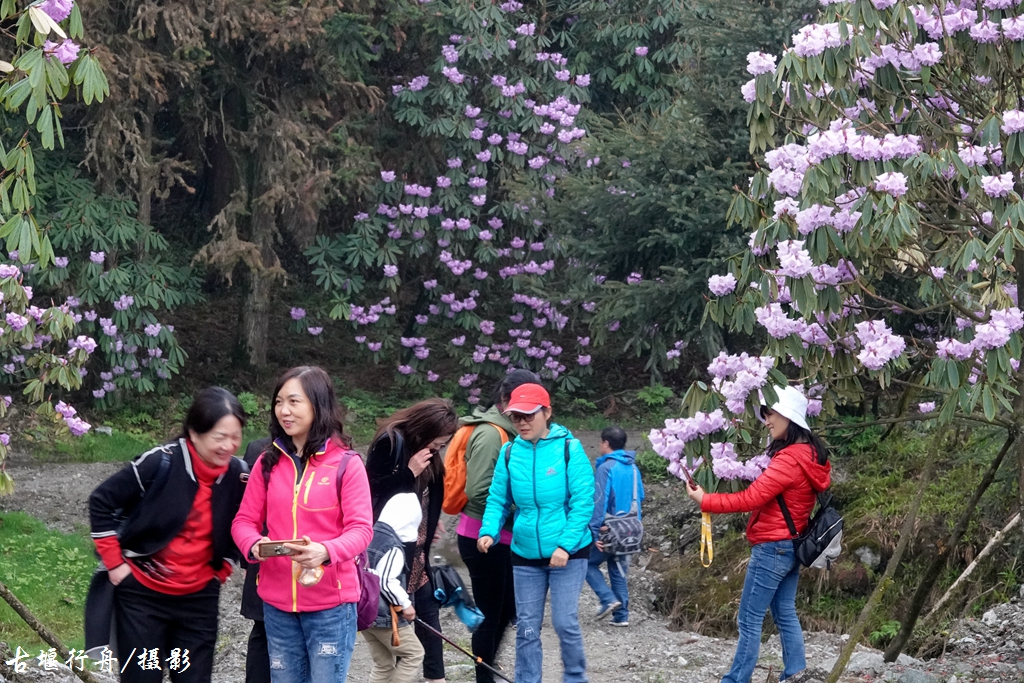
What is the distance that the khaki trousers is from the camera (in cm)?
505

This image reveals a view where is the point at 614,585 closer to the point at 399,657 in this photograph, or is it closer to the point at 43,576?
the point at 399,657

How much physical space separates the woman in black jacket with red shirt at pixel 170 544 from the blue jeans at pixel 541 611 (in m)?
1.68

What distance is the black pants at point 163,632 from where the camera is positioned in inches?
163

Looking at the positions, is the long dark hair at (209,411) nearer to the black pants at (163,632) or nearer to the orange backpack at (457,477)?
the black pants at (163,632)

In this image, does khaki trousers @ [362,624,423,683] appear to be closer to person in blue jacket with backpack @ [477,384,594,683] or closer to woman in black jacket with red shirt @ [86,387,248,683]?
person in blue jacket with backpack @ [477,384,594,683]

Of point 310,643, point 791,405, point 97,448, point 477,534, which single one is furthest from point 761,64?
point 97,448

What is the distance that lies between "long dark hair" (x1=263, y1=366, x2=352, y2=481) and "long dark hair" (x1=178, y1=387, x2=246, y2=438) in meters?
0.14

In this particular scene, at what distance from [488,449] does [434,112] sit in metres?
12.1

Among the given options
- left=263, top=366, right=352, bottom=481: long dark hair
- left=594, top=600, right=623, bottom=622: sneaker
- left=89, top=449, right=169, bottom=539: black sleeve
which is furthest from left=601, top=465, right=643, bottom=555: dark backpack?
left=89, top=449, right=169, bottom=539: black sleeve

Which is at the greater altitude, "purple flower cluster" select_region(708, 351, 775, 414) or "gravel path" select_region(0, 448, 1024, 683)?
"purple flower cluster" select_region(708, 351, 775, 414)

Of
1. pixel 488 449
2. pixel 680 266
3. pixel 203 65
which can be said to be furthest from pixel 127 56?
pixel 488 449

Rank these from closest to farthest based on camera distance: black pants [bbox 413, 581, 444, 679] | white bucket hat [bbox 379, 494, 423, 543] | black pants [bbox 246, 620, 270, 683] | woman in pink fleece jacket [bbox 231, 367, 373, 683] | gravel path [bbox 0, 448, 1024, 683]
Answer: woman in pink fleece jacket [bbox 231, 367, 373, 683] < black pants [bbox 246, 620, 270, 683] < white bucket hat [bbox 379, 494, 423, 543] < black pants [bbox 413, 581, 444, 679] < gravel path [bbox 0, 448, 1024, 683]

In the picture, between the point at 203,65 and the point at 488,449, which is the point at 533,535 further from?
the point at 203,65

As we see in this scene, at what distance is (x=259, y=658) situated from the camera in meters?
4.44
